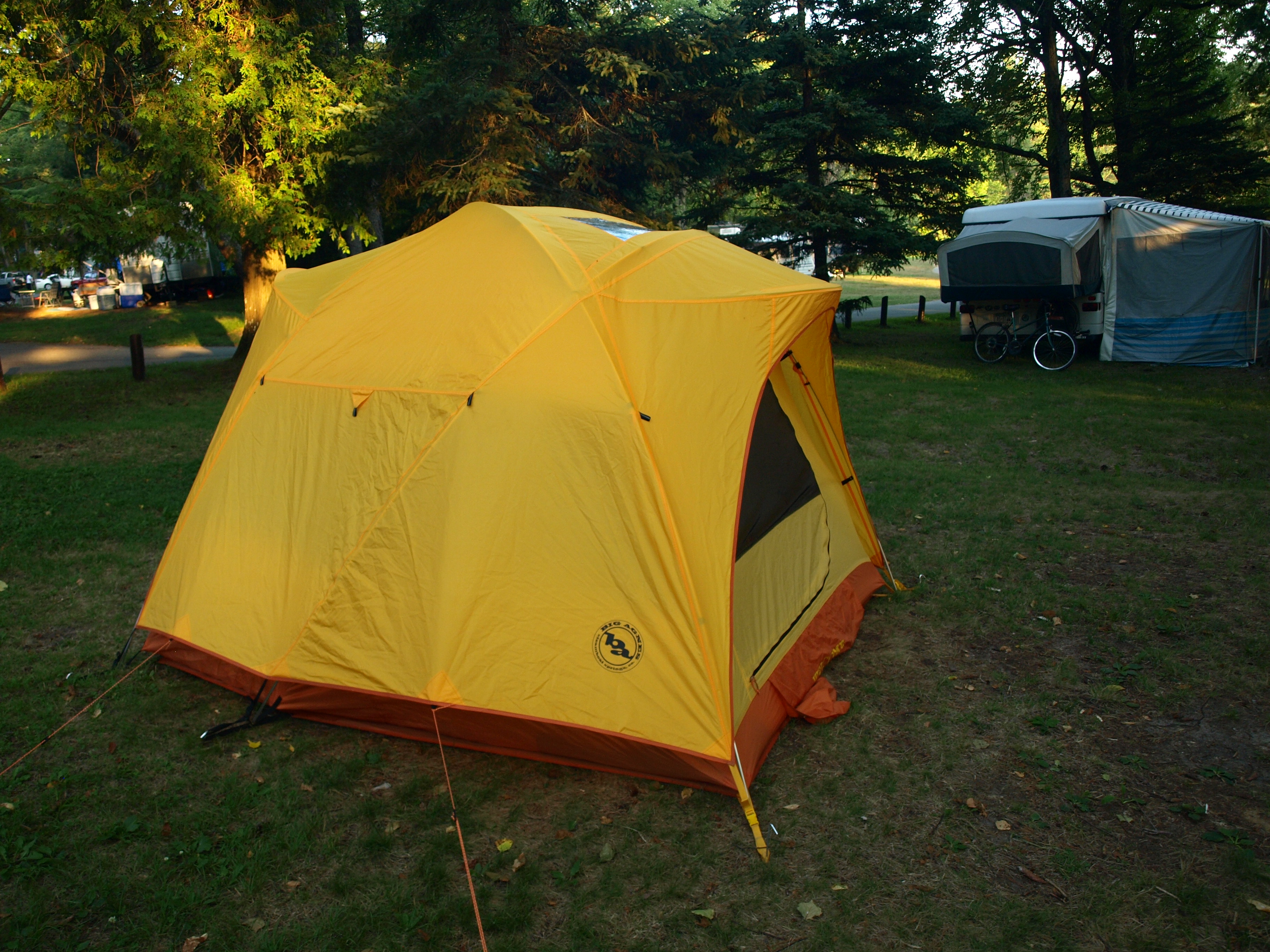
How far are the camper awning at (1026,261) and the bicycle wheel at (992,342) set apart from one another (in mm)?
754

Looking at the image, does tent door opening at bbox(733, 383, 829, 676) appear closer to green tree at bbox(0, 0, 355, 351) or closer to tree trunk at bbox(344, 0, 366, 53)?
green tree at bbox(0, 0, 355, 351)

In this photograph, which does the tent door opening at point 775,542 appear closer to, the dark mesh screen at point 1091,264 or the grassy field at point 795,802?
the grassy field at point 795,802

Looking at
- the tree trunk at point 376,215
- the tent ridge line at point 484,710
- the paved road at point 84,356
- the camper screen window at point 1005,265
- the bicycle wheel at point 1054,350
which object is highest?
the tree trunk at point 376,215

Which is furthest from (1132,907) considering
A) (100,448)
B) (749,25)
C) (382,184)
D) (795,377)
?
(749,25)

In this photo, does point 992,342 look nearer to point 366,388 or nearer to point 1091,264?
point 1091,264

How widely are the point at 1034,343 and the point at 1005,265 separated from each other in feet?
5.24

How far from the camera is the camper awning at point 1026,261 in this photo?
14.2 meters

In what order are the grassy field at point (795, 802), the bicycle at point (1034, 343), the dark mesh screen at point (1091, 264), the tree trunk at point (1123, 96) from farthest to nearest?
the tree trunk at point (1123, 96) < the bicycle at point (1034, 343) < the dark mesh screen at point (1091, 264) < the grassy field at point (795, 802)

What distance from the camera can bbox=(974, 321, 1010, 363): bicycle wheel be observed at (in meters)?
15.7

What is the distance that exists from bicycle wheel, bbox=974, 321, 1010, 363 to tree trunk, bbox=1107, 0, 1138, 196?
8052mm

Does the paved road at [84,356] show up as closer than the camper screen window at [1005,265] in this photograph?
No

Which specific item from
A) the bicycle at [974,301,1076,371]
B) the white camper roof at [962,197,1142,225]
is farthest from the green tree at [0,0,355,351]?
the bicycle at [974,301,1076,371]

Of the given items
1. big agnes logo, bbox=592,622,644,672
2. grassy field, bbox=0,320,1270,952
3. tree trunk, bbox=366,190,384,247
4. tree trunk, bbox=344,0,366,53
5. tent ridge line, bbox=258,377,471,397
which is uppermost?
tree trunk, bbox=344,0,366,53

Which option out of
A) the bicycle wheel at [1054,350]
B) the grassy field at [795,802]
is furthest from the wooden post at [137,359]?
the bicycle wheel at [1054,350]
